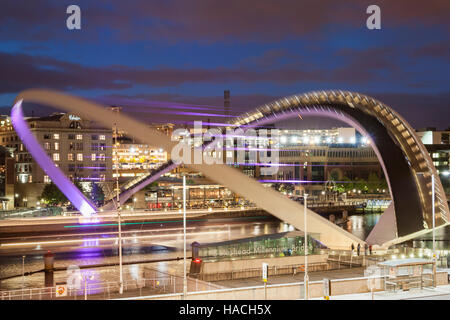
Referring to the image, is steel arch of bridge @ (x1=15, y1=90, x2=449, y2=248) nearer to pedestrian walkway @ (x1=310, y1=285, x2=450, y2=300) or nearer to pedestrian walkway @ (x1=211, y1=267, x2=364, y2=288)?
pedestrian walkway @ (x1=211, y1=267, x2=364, y2=288)

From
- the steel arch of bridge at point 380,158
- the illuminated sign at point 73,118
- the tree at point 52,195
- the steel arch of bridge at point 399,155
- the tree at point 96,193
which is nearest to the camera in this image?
the steel arch of bridge at point 380,158

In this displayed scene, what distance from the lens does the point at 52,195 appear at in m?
79.2

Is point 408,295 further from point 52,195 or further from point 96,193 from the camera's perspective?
point 96,193

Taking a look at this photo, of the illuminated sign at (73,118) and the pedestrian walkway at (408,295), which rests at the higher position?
the illuminated sign at (73,118)

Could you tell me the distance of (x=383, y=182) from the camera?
370 ft

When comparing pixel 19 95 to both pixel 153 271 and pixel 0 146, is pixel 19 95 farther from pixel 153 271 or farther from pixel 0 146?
pixel 0 146

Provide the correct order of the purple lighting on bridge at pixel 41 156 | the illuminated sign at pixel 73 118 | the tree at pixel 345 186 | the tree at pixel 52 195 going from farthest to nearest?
the tree at pixel 345 186
the illuminated sign at pixel 73 118
the tree at pixel 52 195
the purple lighting on bridge at pixel 41 156

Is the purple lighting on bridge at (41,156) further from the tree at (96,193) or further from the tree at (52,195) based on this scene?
the tree at (96,193)

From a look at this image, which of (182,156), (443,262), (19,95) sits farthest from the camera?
(19,95)

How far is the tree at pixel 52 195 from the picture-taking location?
7938 centimetres

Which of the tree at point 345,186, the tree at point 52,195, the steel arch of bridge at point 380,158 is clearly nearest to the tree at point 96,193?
the tree at point 52,195

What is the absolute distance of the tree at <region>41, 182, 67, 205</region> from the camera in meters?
79.4
